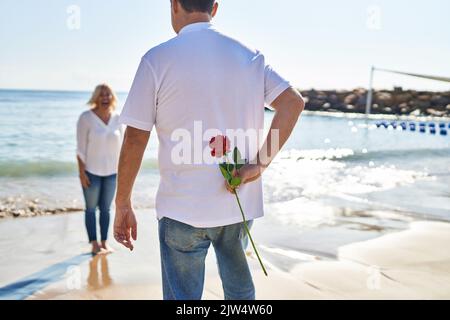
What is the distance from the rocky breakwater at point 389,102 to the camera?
39.8 meters

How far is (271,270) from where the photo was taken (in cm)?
457

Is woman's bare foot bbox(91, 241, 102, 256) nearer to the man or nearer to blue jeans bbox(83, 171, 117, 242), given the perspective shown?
blue jeans bbox(83, 171, 117, 242)

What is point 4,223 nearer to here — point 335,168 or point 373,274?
point 373,274

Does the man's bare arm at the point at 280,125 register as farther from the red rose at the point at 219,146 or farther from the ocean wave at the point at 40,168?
the ocean wave at the point at 40,168

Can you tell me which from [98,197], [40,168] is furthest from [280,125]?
[40,168]

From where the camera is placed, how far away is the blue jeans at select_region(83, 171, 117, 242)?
5.02 meters

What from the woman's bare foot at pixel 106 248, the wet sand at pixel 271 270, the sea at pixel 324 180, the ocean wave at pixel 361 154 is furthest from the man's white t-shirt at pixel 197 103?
the ocean wave at pixel 361 154

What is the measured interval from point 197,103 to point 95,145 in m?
3.28

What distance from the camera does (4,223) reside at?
22.2 feet

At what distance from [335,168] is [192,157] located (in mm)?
11716

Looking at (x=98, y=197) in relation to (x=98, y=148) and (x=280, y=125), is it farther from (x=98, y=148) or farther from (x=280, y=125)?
(x=280, y=125)

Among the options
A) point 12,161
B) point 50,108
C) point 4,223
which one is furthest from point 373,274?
point 50,108

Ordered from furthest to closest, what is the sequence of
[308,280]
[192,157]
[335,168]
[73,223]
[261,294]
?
A: [335,168] < [73,223] < [308,280] < [261,294] < [192,157]
